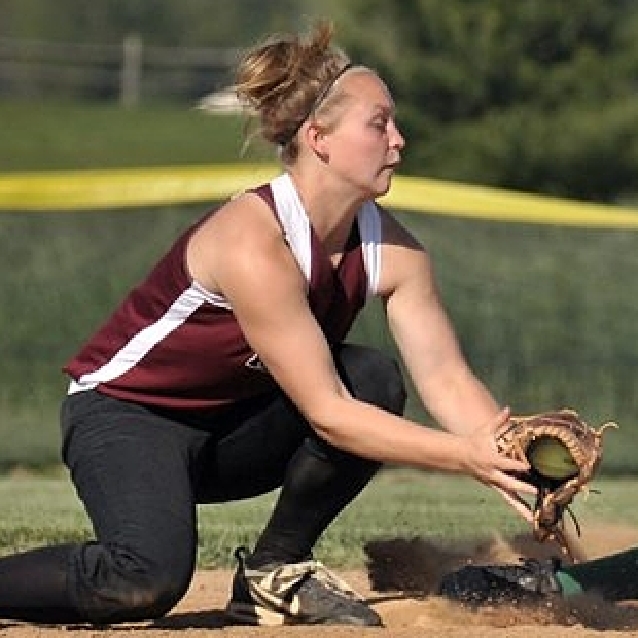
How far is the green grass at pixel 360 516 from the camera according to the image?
5.47m

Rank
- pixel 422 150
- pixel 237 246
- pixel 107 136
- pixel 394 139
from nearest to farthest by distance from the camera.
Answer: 1. pixel 237 246
2. pixel 394 139
3. pixel 422 150
4. pixel 107 136

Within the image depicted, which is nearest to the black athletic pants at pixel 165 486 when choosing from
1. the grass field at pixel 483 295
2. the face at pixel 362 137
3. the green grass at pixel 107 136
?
the face at pixel 362 137

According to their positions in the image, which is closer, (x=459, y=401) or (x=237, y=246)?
(x=237, y=246)

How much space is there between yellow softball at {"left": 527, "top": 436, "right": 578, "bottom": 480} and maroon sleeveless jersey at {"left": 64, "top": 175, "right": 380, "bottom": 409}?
1.87 ft

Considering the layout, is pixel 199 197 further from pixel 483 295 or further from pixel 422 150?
pixel 422 150

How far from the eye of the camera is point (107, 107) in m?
24.2

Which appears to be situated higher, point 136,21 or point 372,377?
point 136,21

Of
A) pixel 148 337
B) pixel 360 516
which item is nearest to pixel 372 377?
pixel 148 337

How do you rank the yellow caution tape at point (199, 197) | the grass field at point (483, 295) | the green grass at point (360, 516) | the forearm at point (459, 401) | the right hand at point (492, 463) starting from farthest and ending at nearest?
the yellow caution tape at point (199, 197) → the grass field at point (483, 295) → the green grass at point (360, 516) → the forearm at point (459, 401) → the right hand at point (492, 463)

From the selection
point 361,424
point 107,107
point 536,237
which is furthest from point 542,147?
point 361,424

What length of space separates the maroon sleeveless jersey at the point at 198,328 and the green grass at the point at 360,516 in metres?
1.10

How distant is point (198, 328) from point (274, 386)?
25 centimetres

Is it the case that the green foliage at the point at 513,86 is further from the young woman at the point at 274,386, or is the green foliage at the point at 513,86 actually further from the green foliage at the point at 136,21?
the green foliage at the point at 136,21

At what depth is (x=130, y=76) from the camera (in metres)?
26.0
